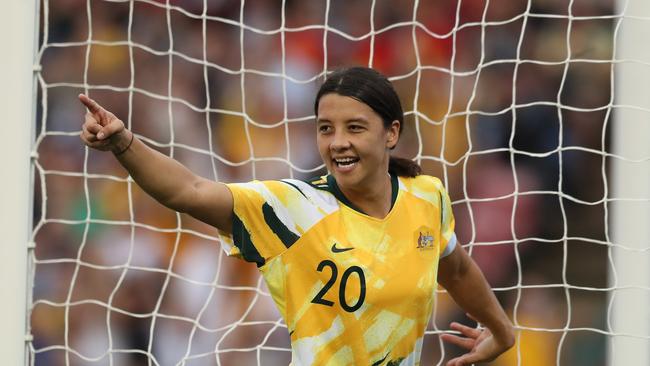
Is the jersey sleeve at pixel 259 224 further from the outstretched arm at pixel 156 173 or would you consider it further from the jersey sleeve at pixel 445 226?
the jersey sleeve at pixel 445 226

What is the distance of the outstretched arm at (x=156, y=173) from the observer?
6.57 feet

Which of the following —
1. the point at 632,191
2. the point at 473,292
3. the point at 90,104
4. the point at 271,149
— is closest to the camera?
the point at 90,104

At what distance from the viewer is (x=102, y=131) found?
200 centimetres

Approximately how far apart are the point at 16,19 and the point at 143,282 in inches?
63.7

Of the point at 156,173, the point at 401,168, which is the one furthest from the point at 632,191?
the point at 156,173

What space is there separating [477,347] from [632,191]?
981mm

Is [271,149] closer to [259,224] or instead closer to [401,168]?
[401,168]

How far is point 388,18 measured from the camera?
442 centimetres

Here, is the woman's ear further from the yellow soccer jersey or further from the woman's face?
the yellow soccer jersey

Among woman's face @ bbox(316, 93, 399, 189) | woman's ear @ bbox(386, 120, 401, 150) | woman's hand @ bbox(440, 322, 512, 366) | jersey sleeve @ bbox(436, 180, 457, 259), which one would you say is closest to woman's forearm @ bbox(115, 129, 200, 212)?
woman's face @ bbox(316, 93, 399, 189)

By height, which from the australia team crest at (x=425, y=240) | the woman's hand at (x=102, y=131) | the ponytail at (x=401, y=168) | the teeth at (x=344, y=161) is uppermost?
the woman's hand at (x=102, y=131)

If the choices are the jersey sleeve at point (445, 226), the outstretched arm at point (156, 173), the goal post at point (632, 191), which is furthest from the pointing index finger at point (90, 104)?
the goal post at point (632, 191)

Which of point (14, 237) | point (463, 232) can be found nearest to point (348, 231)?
point (14, 237)

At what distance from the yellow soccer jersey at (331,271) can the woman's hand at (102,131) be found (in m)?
0.35
